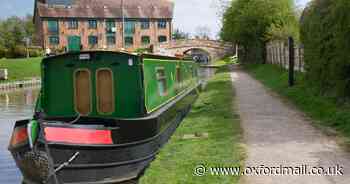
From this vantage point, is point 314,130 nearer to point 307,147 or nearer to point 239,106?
point 307,147

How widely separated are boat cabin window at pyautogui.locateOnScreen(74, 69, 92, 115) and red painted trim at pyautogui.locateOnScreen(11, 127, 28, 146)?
154 centimetres

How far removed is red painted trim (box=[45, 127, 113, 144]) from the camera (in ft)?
25.0

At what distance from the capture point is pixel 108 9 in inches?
2879

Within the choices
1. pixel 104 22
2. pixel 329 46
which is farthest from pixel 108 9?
pixel 329 46

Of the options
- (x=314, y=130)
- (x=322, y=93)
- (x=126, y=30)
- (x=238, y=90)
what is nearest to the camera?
(x=314, y=130)

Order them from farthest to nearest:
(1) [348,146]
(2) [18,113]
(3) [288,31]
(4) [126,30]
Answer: (4) [126,30] → (3) [288,31] → (2) [18,113] → (1) [348,146]

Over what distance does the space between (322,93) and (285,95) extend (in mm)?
2551

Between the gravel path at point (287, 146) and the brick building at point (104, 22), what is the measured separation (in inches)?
2257

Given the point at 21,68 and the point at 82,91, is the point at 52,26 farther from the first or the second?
the point at 82,91

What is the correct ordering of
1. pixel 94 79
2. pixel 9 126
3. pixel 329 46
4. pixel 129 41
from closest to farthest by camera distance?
pixel 94 79 → pixel 329 46 → pixel 9 126 → pixel 129 41

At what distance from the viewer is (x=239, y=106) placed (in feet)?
44.6

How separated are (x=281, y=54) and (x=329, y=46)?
1535 cm

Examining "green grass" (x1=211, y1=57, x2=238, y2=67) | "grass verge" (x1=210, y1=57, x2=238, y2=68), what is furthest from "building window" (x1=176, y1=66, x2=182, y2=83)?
"green grass" (x1=211, y1=57, x2=238, y2=67)

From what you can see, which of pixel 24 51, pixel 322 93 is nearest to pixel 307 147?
pixel 322 93
